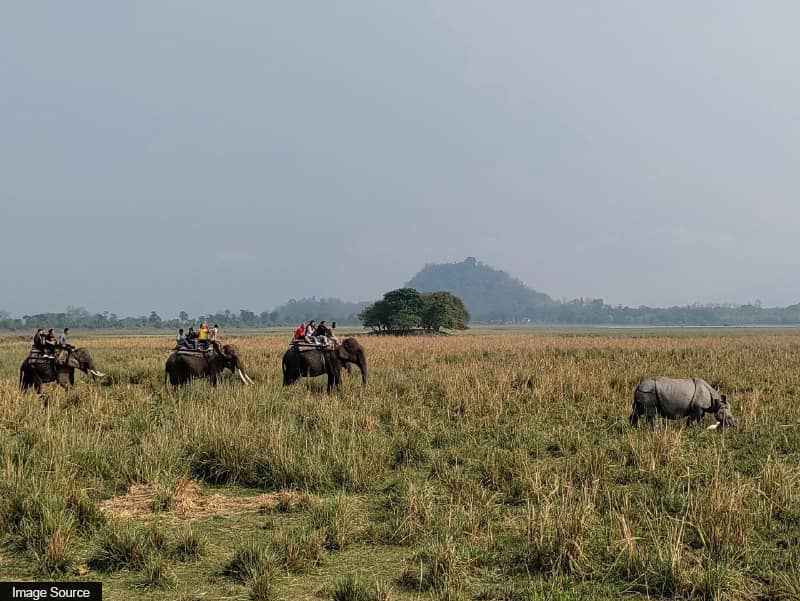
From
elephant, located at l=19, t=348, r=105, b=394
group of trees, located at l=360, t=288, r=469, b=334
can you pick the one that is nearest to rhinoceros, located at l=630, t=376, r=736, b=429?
elephant, located at l=19, t=348, r=105, b=394

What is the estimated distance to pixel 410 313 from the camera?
73625 mm

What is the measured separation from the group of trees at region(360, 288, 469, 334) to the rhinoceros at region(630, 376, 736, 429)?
62285 mm

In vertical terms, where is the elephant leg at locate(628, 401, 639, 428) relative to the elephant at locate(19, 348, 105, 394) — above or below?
below

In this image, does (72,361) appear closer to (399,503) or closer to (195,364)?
(195,364)

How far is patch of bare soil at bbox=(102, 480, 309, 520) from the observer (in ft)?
20.9

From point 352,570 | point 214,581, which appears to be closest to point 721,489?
point 352,570

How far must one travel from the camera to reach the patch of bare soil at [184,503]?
636 centimetres

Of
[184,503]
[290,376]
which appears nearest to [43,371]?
[290,376]

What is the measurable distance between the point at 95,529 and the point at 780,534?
7.09m

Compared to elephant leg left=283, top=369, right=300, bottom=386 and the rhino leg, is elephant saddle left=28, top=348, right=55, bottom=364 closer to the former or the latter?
elephant leg left=283, top=369, right=300, bottom=386

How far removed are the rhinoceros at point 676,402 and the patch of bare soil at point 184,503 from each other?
6.33m

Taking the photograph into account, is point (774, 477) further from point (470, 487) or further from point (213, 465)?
point (213, 465)

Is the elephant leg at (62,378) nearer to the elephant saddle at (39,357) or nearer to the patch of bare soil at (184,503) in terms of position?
the elephant saddle at (39,357)

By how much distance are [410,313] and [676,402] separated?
2516 inches
